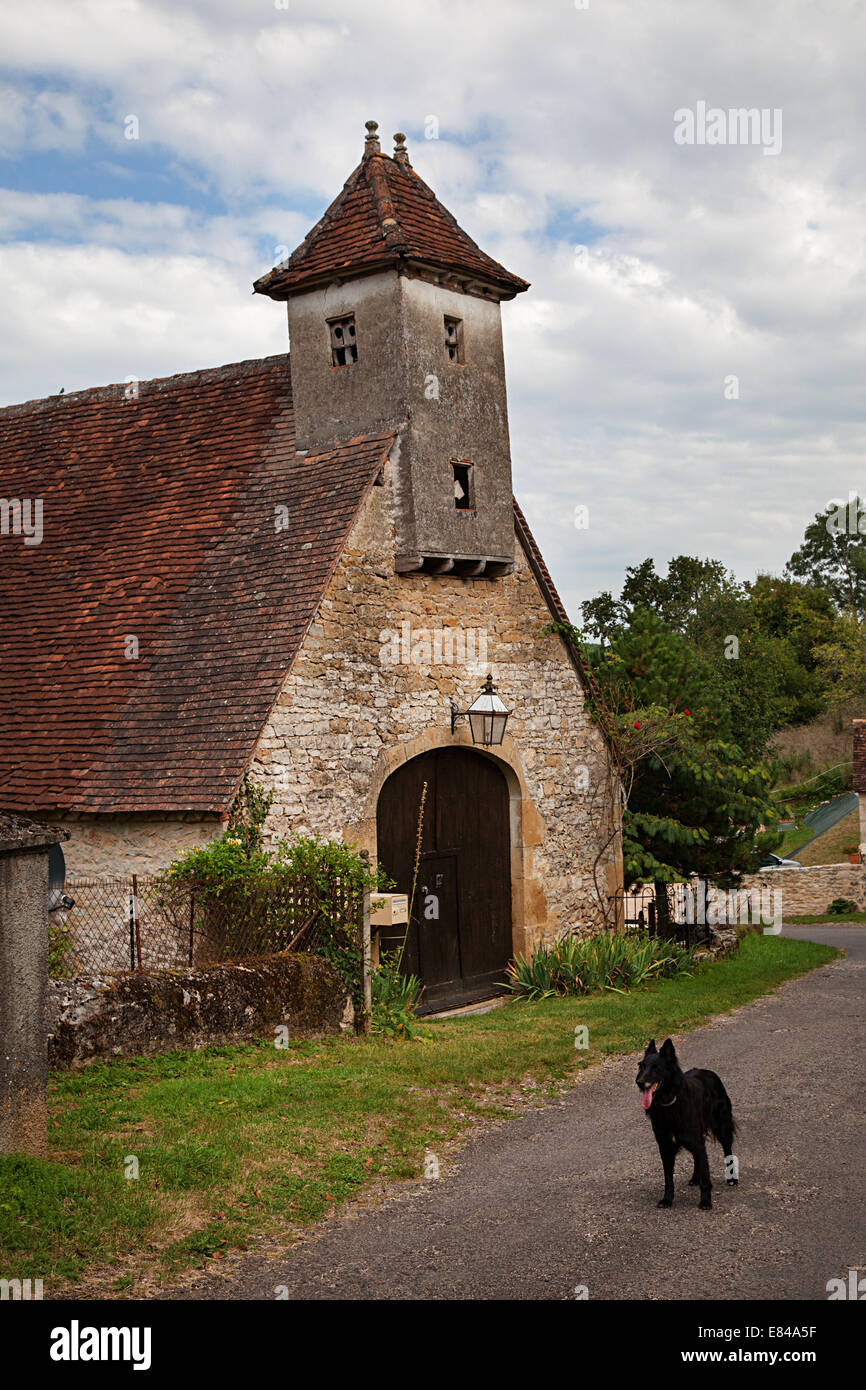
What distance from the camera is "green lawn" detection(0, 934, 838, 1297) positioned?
582 centimetres

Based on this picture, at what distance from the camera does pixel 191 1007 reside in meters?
9.52

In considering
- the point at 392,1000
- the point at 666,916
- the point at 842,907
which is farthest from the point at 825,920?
the point at 392,1000

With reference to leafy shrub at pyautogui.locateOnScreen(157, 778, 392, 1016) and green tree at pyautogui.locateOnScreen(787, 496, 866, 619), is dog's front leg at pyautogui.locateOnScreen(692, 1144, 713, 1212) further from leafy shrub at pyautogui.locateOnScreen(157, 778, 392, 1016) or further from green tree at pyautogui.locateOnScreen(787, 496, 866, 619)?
green tree at pyautogui.locateOnScreen(787, 496, 866, 619)

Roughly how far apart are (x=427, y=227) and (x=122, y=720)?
716 centimetres

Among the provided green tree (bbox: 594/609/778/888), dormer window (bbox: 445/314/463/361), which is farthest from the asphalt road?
dormer window (bbox: 445/314/463/361)

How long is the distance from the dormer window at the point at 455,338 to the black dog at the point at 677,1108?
10.3 meters

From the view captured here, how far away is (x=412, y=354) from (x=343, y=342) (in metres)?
1.10

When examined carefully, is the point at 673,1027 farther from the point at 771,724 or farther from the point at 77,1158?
the point at 771,724

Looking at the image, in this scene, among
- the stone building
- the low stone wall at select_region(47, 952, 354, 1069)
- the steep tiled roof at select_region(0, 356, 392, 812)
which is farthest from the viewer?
the stone building

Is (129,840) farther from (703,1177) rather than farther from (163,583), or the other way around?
(703,1177)

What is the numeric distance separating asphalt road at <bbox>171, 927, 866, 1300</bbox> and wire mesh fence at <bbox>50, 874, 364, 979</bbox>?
2.93 m

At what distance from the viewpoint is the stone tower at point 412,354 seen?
13.9 meters

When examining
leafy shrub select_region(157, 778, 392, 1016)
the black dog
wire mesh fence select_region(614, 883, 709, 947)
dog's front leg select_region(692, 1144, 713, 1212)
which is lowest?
wire mesh fence select_region(614, 883, 709, 947)

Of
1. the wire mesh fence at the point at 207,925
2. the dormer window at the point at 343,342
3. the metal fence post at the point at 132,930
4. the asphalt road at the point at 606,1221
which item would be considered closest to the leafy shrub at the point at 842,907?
the dormer window at the point at 343,342
